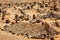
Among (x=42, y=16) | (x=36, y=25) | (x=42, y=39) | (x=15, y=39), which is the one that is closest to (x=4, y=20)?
(x=42, y=16)

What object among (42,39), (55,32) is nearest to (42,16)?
(55,32)

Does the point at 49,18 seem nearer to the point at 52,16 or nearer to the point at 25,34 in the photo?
the point at 52,16

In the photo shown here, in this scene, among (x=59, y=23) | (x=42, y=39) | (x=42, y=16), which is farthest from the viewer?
(x=42, y=16)

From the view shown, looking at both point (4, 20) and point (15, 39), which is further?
point (4, 20)

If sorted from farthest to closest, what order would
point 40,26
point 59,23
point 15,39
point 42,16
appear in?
1. point 42,16
2. point 59,23
3. point 40,26
4. point 15,39

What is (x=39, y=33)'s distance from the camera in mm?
16234

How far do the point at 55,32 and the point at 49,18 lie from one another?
5.39 meters

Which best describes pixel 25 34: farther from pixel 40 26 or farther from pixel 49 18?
pixel 49 18

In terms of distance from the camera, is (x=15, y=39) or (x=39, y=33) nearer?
(x=15, y=39)

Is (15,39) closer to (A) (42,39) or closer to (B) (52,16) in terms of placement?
(A) (42,39)

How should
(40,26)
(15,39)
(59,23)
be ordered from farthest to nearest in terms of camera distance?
(59,23)
(40,26)
(15,39)

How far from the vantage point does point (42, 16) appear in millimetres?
22859

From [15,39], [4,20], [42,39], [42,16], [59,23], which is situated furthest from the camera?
[42,16]

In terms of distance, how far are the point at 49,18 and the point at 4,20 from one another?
Answer: 4.11 m
